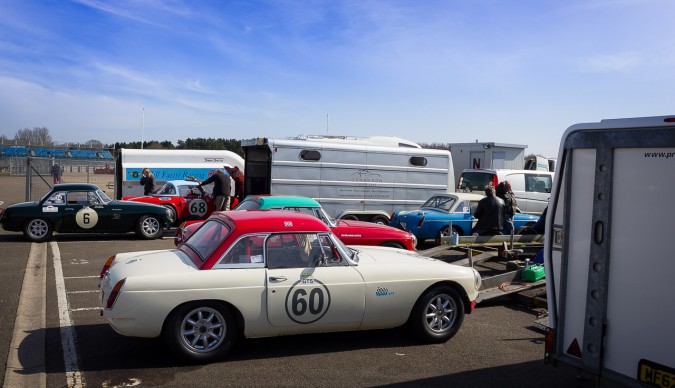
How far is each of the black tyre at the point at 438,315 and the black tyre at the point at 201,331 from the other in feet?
6.66

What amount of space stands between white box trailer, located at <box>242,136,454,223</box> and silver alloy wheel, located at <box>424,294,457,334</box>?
8.51 m

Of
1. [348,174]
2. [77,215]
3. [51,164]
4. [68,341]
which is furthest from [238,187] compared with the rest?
[51,164]

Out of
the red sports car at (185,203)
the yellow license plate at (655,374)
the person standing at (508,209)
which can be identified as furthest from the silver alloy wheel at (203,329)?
the red sports car at (185,203)

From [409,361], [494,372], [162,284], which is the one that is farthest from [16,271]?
[494,372]

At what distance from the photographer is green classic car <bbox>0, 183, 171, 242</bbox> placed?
43.2 feet

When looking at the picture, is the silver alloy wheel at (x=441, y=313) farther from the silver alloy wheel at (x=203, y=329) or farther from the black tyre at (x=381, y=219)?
the black tyre at (x=381, y=219)

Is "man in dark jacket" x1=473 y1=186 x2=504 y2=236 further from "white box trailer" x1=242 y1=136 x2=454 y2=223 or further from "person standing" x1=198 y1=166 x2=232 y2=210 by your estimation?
"person standing" x1=198 y1=166 x2=232 y2=210

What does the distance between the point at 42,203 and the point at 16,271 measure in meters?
4.01

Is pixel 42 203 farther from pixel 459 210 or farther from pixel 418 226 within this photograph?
pixel 459 210

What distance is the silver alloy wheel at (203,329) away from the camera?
5.49 m

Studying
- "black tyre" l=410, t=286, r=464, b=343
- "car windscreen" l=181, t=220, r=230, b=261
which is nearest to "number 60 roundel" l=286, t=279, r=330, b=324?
"car windscreen" l=181, t=220, r=230, b=261

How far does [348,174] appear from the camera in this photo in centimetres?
1558

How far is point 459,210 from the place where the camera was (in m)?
13.5

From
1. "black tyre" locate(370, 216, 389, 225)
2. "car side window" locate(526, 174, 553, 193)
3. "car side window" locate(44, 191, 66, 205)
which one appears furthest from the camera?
"car side window" locate(526, 174, 553, 193)
